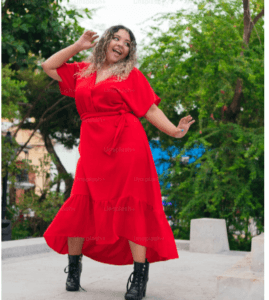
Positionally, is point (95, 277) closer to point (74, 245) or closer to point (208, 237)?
point (74, 245)

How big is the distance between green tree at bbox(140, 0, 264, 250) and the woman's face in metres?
3.74

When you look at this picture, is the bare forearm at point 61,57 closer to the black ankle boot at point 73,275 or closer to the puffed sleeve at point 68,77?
the puffed sleeve at point 68,77

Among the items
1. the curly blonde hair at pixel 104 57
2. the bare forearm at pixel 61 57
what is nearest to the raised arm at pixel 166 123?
the curly blonde hair at pixel 104 57

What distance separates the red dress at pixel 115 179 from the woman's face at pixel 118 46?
0.16 metres

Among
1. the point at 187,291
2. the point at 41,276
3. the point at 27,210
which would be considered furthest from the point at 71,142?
the point at 187,291

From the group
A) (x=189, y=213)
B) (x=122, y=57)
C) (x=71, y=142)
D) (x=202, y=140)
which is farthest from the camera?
(x=71, y=142)

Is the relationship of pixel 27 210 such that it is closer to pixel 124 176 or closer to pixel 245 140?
pixel 245 140

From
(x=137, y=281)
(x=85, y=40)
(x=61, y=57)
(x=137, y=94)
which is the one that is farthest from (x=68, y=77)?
(x=137, y=281)

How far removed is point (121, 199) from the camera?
253 cm

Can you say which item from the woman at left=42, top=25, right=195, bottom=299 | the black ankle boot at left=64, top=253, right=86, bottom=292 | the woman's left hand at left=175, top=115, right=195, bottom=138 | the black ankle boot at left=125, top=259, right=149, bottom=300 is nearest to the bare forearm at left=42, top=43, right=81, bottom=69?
the woman at left=42, top=25, right=195, bottom=299

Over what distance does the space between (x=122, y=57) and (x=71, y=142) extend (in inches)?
311

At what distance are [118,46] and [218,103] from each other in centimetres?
388

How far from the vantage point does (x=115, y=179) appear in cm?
258

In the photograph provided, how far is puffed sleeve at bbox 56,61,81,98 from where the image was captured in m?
2.83
